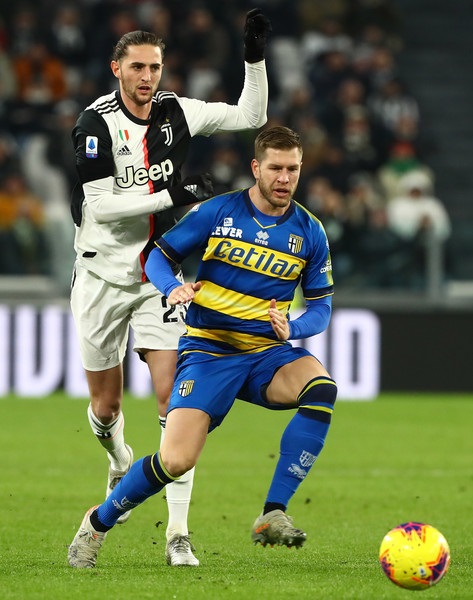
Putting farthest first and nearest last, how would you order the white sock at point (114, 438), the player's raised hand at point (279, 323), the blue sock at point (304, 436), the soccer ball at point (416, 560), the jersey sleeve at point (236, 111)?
1. the white sock at point (114, 438)
2. the jersey sleeve at point (236, 111)
3. the blue sock at point (304, 436)
4. the player's raised hand at point (279, 323)
5. the soccer ball at point (416, 560)

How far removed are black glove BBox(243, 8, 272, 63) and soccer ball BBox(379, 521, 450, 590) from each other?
268 cm

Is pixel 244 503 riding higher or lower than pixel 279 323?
lower

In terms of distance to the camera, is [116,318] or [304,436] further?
[116,318]

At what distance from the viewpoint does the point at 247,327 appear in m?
6.38

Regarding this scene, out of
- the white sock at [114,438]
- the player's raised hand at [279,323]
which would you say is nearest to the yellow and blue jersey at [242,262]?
the player's raised hand at [279,323]

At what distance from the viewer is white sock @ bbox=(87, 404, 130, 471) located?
7512 millimetres

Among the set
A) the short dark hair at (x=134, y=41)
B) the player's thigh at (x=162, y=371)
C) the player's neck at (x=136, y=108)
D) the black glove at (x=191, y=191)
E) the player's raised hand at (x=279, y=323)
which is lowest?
the player's thigh at (x=162, y=371)

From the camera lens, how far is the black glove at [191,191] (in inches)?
253

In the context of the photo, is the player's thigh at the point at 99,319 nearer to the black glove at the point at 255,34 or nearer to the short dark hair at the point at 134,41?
the short dark hair at the point at 134,41

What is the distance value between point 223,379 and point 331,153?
36.0ft

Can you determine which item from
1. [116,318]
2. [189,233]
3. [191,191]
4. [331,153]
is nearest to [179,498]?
[116,318]

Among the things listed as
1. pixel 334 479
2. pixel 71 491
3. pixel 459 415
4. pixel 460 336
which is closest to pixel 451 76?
pixel 460 336

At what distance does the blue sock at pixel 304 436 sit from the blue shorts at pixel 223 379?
191mm

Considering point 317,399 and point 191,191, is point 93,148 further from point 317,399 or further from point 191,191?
point 317,399
